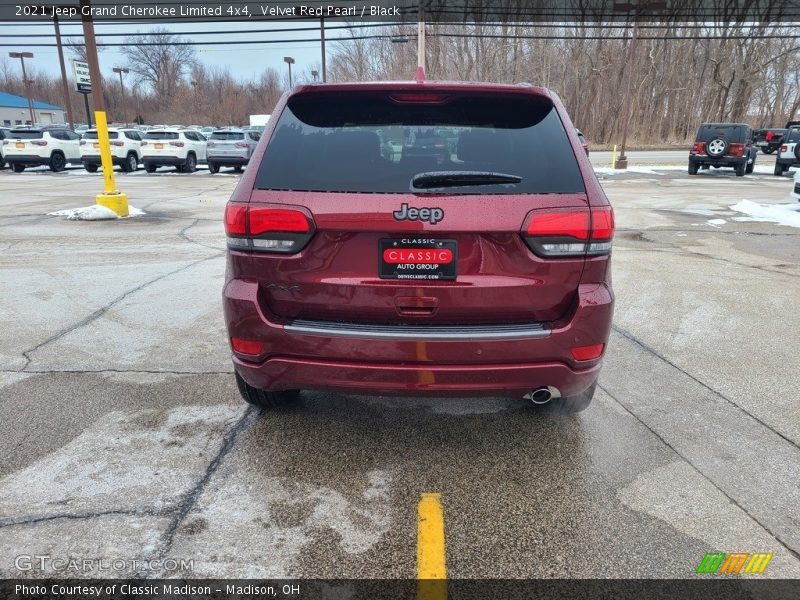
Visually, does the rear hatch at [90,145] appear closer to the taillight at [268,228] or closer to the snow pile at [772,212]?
the snow pile at [772,212]

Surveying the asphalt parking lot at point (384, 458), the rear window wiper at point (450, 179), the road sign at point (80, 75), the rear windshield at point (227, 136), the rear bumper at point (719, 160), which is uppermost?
the road sign at point (80, 75)

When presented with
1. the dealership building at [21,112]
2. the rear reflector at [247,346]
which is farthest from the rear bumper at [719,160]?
the dealership building at [21,112]

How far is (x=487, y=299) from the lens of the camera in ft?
7.98

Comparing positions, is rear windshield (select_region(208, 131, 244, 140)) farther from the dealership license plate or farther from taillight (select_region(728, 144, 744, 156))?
the dealership license plate

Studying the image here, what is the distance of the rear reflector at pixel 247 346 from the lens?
2.58 metres

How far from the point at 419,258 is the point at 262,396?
1372 millimetres

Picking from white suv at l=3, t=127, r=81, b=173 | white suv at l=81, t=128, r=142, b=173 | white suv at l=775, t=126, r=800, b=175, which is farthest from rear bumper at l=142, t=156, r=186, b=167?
white suv at l=775, t=126, r=800, b=175

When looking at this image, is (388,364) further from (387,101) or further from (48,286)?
(48,286)

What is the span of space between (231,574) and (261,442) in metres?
0.98

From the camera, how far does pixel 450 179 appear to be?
2428 millimetres

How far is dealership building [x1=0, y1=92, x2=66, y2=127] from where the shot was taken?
75.3 meters

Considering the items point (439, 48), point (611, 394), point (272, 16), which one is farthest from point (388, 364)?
point (439, 48)

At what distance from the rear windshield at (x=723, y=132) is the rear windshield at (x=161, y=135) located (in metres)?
21.4

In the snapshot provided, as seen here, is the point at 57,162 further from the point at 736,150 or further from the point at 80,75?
the point at 736,150
